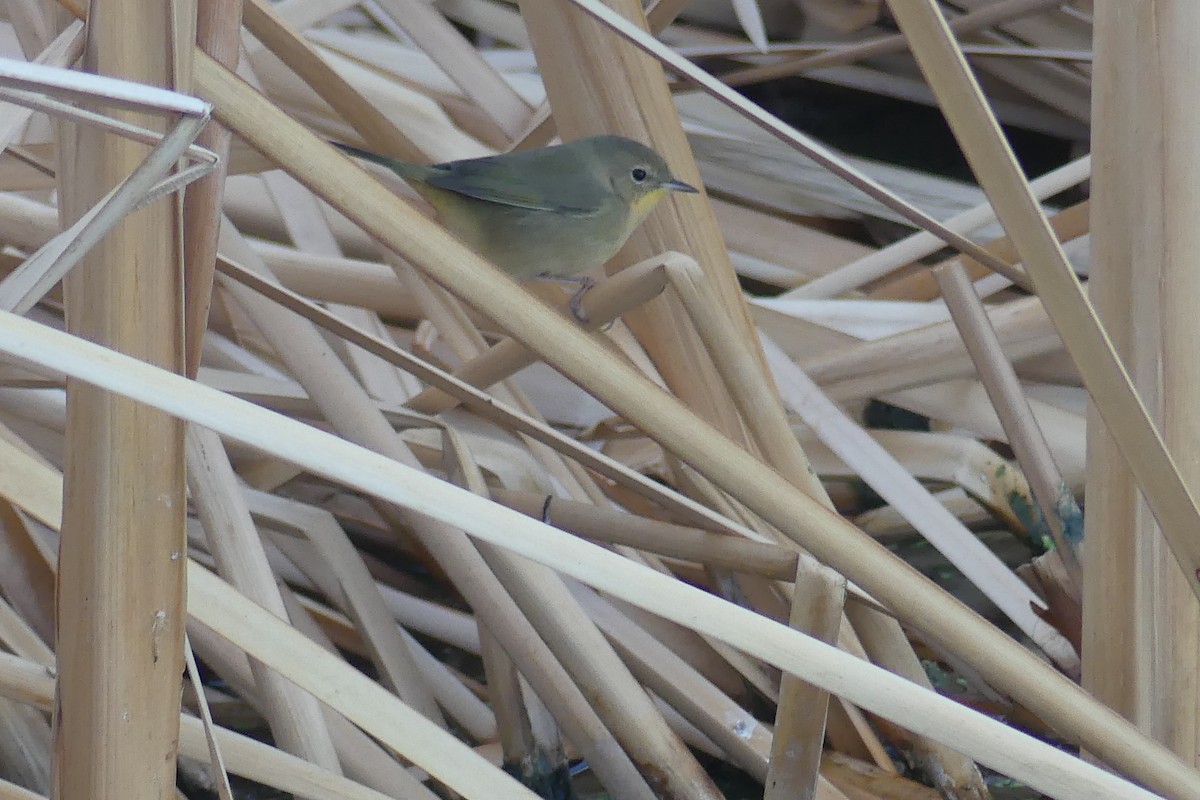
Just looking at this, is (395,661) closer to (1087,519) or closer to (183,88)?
(1087,519)

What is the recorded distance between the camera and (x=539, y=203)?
218cm

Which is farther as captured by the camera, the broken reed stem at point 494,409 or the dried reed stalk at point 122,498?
the broken reed stem at point 494,409

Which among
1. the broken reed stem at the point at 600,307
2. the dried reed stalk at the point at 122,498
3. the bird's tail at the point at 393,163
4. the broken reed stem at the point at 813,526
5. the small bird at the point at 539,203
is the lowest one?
the dried reed stalk at the point at 122,498

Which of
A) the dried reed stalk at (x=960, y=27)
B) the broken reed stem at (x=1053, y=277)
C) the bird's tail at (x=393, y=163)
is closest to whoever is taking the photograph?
the broken reed stem at (x=1053, y=277)

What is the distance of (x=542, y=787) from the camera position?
1.58 metres

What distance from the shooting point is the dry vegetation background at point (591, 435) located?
826 mm

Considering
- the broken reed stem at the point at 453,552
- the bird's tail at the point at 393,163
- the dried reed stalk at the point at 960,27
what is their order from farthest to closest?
1. the dried reed stalk at the point at 960,27
2. the bird's tail at the point at 393,163
3. the broken reed stem at the point at 453,552

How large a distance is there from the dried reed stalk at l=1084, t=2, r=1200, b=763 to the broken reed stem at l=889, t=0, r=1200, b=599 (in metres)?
0.14

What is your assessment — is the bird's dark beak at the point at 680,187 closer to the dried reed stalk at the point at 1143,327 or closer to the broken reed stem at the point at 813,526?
the dried reed stalk at the point at 1143,327

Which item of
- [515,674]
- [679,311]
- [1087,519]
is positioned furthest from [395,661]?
[1087,519]

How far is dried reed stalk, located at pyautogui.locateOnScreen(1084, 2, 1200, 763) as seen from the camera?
1.24 m

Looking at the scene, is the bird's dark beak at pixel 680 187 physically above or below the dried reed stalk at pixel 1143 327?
above

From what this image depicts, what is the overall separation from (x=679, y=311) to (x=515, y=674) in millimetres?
526

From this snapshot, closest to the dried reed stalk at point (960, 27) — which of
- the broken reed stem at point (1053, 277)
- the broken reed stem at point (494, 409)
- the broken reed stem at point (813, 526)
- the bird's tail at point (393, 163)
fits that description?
the bird's tail at point (393, 163)
